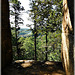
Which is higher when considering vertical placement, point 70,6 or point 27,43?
point 70,6

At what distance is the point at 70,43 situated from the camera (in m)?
2.03

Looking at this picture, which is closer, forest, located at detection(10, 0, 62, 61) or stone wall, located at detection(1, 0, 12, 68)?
stone wall, located at detection(1, 0, 12, 68)

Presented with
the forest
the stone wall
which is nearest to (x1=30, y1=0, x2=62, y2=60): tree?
the forest

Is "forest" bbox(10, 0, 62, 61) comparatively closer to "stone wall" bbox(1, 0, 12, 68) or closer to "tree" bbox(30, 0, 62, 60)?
"tree" bbox(30, 0, 62, 60)

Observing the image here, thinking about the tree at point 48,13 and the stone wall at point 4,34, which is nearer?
the stone wall at point 4,34

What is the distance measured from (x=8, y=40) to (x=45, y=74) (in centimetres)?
231

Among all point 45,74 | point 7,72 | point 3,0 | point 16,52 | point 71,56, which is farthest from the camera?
point 16,52

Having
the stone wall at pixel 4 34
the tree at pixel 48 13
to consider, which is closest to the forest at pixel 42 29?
the tree at pixel 48 13

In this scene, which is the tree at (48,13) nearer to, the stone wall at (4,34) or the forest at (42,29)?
the forest at (42,29)

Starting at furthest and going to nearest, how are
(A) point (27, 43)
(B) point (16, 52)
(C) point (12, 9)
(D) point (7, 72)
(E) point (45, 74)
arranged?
(A) point (27, 43)
(B) point (16, 52)
(C) point (12, 9)
(D) point (7, 72)
(E) point (45, 74)

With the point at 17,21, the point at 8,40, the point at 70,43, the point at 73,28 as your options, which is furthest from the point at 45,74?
the point at 17,21

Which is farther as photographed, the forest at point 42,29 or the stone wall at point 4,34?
the forest at point 42,29

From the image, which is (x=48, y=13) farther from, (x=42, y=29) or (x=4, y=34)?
(x=4, y=34)

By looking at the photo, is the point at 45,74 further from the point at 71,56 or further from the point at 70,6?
the point at 70,6
